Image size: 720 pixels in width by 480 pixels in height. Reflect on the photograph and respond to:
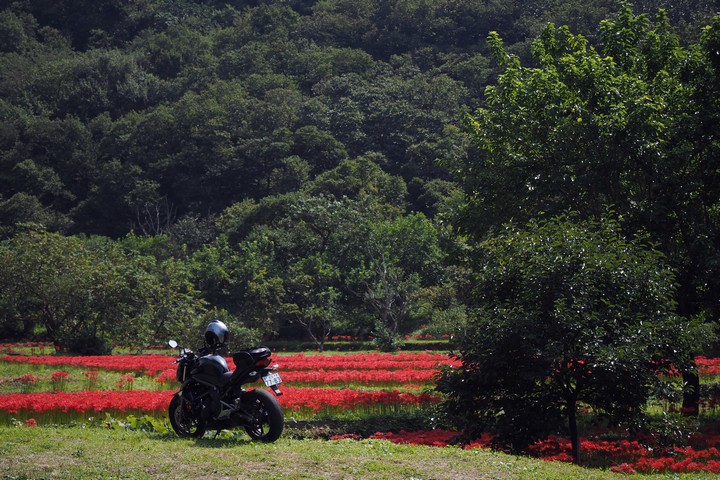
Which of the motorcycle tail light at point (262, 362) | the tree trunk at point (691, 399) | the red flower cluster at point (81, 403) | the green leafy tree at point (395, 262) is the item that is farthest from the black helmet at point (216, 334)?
the green leafy tree at point (395, 262)

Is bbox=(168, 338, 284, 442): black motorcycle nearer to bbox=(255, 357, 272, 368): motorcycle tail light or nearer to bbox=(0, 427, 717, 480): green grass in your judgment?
bbox=(255, 357, 272, 368): motorcycle tail light

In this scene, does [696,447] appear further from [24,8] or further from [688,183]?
[24,8]

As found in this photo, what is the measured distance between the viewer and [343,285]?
5041 cm

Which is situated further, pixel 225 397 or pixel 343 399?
pixel 343 399

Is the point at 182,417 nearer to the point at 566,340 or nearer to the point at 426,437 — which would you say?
the point at 426,437

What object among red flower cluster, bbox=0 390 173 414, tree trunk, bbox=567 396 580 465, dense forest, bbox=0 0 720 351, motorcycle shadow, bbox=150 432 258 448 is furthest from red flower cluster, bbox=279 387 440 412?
motorcycle shadow, bbox=150 432 258 448

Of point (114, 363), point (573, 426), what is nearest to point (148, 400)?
point (573, 426)

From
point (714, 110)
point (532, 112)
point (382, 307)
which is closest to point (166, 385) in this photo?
point (532, 112)

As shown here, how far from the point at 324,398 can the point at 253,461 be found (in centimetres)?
742

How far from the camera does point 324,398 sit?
57.2 feet

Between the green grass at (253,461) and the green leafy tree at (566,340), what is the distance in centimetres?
179

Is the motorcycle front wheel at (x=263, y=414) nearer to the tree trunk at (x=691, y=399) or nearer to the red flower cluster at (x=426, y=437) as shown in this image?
the red flower cluster at (x=426, y=437)

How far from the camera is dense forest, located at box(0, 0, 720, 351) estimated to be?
38250 mm

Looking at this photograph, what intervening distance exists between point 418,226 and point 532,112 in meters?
31.3
